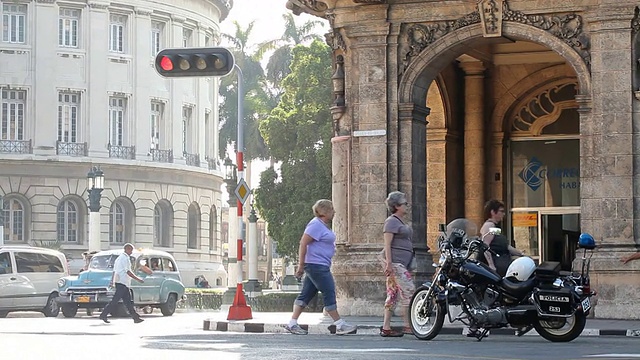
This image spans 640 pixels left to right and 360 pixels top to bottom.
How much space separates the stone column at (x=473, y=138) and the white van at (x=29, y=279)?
12.8 metres

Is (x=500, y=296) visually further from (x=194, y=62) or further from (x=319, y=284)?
(x=194, y=62)

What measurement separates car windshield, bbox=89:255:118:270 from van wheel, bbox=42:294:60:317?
5.46ft

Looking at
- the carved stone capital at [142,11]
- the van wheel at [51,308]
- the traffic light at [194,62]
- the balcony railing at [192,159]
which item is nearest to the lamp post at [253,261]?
the van wheel at [51,308]

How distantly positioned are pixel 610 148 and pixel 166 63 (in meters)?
7.00

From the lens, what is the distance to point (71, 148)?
6925cm

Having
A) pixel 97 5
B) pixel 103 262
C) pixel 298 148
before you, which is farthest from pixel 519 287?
pixel 97 5

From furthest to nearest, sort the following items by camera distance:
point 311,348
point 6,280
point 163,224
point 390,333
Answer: point 163,224
point 6,280
point 390,333
point 311,348

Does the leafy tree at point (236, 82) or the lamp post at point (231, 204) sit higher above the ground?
the leafy tree at point (236, 82)

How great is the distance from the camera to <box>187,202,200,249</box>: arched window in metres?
75.4

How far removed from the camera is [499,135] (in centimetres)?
2856

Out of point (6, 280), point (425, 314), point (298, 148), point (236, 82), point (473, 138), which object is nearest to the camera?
point (425, 314)

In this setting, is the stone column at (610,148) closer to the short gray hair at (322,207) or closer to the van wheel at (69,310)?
the short gray hair at (322,207)

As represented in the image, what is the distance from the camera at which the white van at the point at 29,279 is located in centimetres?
3612

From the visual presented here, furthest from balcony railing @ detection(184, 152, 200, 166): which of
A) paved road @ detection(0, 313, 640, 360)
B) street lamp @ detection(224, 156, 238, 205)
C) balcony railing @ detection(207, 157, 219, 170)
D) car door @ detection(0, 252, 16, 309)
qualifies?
paved road @ detection(0, 313, 640, 360)
